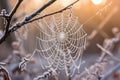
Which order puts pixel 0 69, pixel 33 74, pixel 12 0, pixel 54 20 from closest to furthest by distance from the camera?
1. pixel 0 69
2. pixel 54 20
3. pixel 33 74
4. pixel 12 0

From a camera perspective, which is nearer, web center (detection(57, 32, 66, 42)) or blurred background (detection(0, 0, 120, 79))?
web center (detection(57, 32, 66, 42))

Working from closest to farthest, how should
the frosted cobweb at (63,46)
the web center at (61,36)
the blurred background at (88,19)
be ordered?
1. the frosted cobweb at (63,46)
2. the web center at (61,36)
3. the blurred background at (88,19)

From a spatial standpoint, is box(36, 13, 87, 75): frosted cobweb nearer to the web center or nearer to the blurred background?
the web center

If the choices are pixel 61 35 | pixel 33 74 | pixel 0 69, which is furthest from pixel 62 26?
pixel 0 69

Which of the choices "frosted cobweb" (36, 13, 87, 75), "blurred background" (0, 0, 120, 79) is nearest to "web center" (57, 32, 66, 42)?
"frosted cobweb" (36, 13, 87, 75)

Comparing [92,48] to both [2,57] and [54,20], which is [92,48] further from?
[54,20]

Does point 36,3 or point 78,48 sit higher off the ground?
point 36,3

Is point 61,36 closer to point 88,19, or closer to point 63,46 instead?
point 63,46

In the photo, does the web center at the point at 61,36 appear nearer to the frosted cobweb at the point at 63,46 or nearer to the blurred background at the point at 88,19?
the frosted cobweb at the point at 63,46

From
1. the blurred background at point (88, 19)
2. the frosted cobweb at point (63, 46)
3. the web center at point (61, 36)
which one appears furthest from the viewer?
the blurred background at point (88, 19)

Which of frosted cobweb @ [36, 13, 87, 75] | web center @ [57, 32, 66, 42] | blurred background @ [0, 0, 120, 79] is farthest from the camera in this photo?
blurred background @ [0, 0, 120, 79]

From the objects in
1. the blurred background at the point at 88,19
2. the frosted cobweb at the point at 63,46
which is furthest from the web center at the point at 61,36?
the blurred background at the point at 88,19
